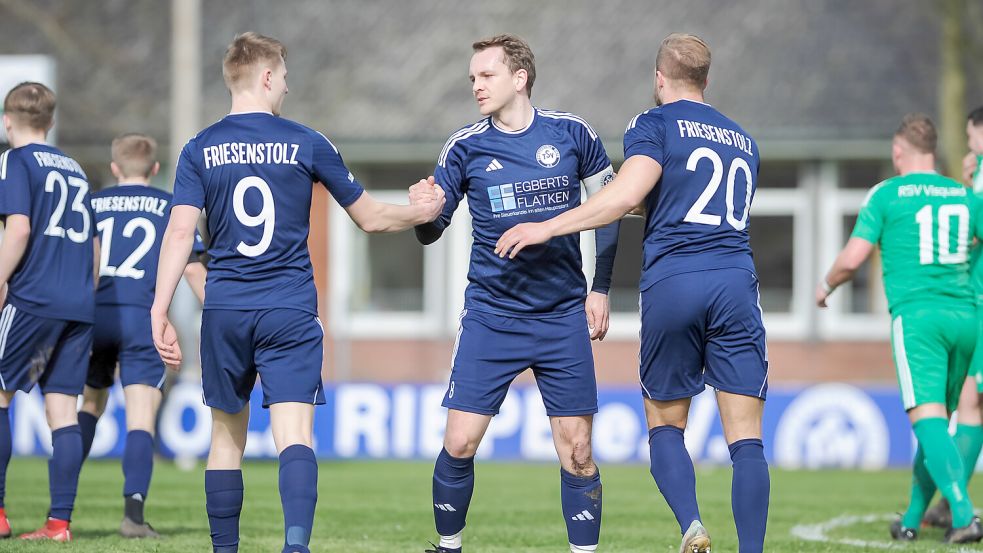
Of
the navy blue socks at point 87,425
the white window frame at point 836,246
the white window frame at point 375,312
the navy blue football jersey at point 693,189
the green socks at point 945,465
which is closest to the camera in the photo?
the navy blue football jersey at point 693,189

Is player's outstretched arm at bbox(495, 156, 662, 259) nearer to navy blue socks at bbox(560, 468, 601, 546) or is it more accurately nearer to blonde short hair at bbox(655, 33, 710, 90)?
blonde short hair at bbox(655, 33, 710, 90)

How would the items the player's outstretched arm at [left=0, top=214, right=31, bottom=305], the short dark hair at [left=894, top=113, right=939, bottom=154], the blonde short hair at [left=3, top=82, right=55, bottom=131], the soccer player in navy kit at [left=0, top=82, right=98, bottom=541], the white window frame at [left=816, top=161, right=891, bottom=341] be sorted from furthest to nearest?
the white window frame at [left=816, top=161, right=891, bottom=341] < the short dark hair at [left=894, top=113, right=939, bottom=154] < the blonde short hair at [left=3, top=82, right=55, bottom=131] < the soccer player in navy kit at [left=0, top=82, right=98, bottom=541] < the player's outstretched arm at [left=0, top=214, right=31, bottom=305]

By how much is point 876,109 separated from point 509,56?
16.6 metres

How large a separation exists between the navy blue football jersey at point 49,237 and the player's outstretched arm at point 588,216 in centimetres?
295

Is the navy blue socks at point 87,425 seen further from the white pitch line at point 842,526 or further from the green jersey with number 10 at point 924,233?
the green jersey with number 10 at point 924,233

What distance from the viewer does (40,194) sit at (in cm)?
767

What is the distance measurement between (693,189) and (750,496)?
1.42 metres

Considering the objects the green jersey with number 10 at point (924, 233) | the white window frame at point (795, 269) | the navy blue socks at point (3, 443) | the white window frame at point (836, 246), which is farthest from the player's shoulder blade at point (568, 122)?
the white window frame at point (836, 246)

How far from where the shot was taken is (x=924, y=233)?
321 inches

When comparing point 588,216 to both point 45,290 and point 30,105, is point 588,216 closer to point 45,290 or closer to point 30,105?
point 45,290

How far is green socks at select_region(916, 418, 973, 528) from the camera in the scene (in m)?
7.87

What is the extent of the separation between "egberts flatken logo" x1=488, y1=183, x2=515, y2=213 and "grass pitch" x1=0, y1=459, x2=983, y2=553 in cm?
226

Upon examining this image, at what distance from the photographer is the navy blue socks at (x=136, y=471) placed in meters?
8.03

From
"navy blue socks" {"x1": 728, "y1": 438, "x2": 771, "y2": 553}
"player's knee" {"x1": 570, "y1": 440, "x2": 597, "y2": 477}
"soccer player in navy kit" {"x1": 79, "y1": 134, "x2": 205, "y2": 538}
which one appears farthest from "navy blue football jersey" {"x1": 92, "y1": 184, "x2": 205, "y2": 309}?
"navy blue socks" {"x1": 728, "y1": 438, "x2": 771, "y2": 553}
